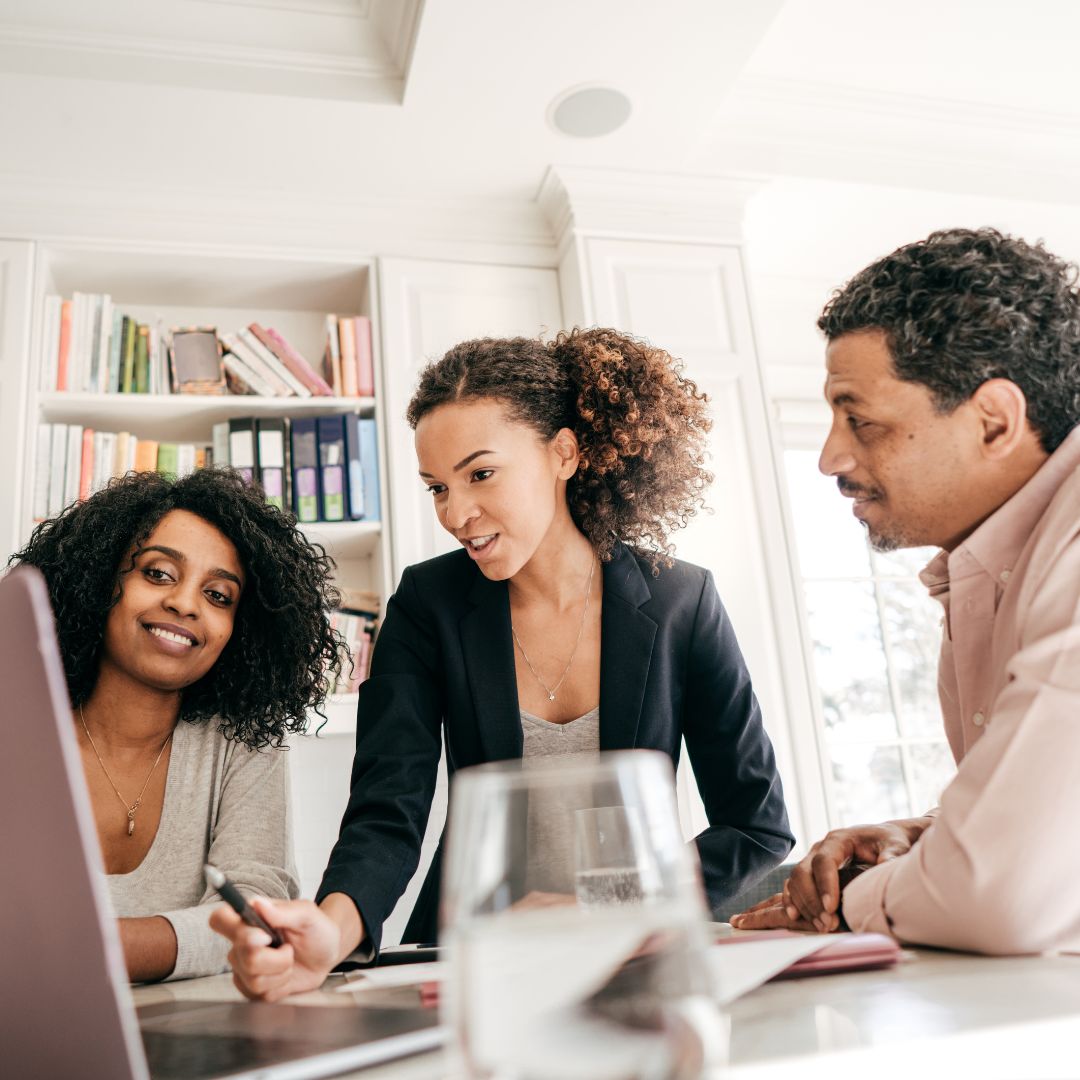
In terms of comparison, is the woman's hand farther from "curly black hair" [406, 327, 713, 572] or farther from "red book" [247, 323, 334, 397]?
"red book" [247, 323, 334, 397]

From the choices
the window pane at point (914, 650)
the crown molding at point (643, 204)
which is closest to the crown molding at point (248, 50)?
the crown molding at point (643, 204)

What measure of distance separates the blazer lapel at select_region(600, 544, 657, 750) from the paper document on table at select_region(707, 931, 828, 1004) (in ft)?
2.29

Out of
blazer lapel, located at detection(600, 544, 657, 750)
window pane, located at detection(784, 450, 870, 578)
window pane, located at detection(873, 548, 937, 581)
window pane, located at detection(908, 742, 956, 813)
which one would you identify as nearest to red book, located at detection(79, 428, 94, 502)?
blazer lapel, located at detection(600, 544, 657, 750)

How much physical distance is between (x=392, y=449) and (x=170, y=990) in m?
2.16

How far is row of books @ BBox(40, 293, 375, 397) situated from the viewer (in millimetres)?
2871

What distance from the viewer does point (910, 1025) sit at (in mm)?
498

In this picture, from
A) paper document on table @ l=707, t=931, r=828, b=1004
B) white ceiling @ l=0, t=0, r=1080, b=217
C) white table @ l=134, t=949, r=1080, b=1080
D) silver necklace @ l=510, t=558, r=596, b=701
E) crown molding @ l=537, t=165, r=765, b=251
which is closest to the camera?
white table @ l=134, t=949, r=1080, b=1080

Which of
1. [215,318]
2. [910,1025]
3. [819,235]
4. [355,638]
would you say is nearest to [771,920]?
[910,1025]

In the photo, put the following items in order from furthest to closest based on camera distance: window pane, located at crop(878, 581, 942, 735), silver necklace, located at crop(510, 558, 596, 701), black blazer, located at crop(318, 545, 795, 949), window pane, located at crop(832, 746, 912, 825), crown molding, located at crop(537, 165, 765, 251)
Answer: window pane, located at crop(878, 581, 942, 735) → window pane, located at crop(832, 746, 912, 825) → crown molding, located at crop(537, 165, 765, 251) → silver necklace, located at crop(510, 558, 596, 701) → black blazer, located at crop(318, 545, 795, 949)

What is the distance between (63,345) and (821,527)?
2773 mm

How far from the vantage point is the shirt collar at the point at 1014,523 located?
108 cm

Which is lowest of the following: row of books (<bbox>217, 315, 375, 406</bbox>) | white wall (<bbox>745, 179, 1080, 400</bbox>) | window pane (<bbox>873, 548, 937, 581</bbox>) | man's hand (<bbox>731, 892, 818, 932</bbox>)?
man's hand (<bbox>731, 892, 818, 932</bbox>)

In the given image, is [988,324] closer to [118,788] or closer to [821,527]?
[118,788]

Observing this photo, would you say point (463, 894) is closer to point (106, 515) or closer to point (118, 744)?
point (118, 744)
